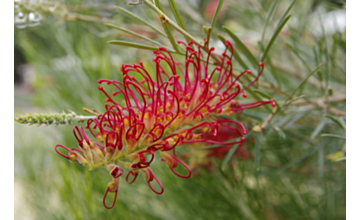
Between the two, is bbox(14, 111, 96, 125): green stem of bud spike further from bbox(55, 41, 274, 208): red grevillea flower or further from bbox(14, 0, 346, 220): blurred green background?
bbox(14, 0, 346, 220): blurred green background

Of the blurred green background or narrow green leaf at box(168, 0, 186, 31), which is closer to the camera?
narrow green leaf at box(168, 0, 186, 31)

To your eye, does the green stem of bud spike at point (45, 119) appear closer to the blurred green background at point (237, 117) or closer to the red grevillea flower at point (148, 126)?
the red grevillea flower at point (148, 126)

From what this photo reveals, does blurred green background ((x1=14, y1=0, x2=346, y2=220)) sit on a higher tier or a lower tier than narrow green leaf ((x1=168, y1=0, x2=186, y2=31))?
lower

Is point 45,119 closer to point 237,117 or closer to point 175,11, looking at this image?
point 175,11

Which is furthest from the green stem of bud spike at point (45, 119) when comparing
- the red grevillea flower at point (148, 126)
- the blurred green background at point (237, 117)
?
the blurred green background at point (237, 117)

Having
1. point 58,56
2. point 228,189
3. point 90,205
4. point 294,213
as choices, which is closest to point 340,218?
point 294,213

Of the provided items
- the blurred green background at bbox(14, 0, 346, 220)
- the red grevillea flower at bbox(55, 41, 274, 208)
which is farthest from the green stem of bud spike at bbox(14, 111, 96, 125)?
the blurred green background at bbox(14, 0, 346, 220)

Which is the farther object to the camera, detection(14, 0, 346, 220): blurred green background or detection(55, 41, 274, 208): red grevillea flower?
detection(14, 0, 346, 220): blurred green background
